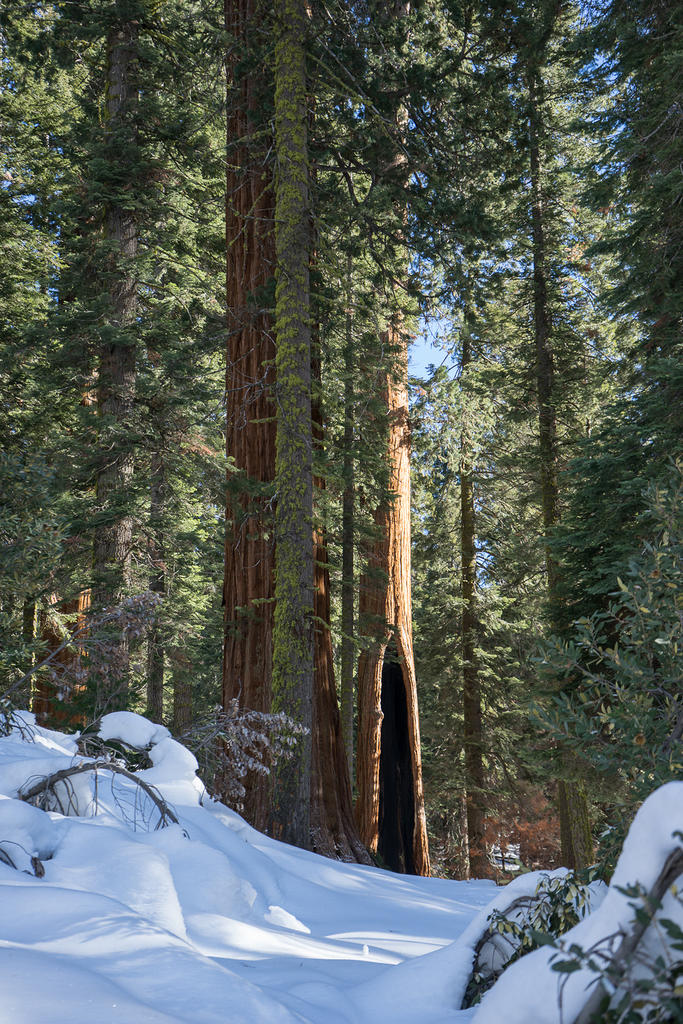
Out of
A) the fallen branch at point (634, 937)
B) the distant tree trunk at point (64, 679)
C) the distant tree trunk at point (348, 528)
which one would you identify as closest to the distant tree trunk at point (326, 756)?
the distant tree trunk at point (348, 528)

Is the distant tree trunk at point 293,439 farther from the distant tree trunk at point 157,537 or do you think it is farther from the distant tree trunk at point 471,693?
the distant tree trunk at point 471,693

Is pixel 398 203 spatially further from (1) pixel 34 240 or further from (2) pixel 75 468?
(1) pixel 34 240

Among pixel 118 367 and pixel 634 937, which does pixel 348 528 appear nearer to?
pixel 118 367

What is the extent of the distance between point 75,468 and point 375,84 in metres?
6.76

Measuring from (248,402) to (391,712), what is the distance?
5845 millimetres

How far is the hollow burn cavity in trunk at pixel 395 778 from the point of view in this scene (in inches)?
459

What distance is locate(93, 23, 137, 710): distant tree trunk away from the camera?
10961 mm

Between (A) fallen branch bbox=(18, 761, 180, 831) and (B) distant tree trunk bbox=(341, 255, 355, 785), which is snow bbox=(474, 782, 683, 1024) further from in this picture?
(B) distant tree trunk bbox=(341, 255, 355, 785)

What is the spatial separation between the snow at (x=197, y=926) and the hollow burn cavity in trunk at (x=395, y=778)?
257 inches

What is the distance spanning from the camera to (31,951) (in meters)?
2.07

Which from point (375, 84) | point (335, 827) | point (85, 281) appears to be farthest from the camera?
point (85, 281)

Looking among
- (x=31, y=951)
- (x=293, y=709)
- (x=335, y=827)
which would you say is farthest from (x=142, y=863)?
(x=335, y=827)

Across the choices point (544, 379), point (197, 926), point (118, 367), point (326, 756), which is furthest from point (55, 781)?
point (544, 379)

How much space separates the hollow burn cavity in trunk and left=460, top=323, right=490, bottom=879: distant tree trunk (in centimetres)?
472
